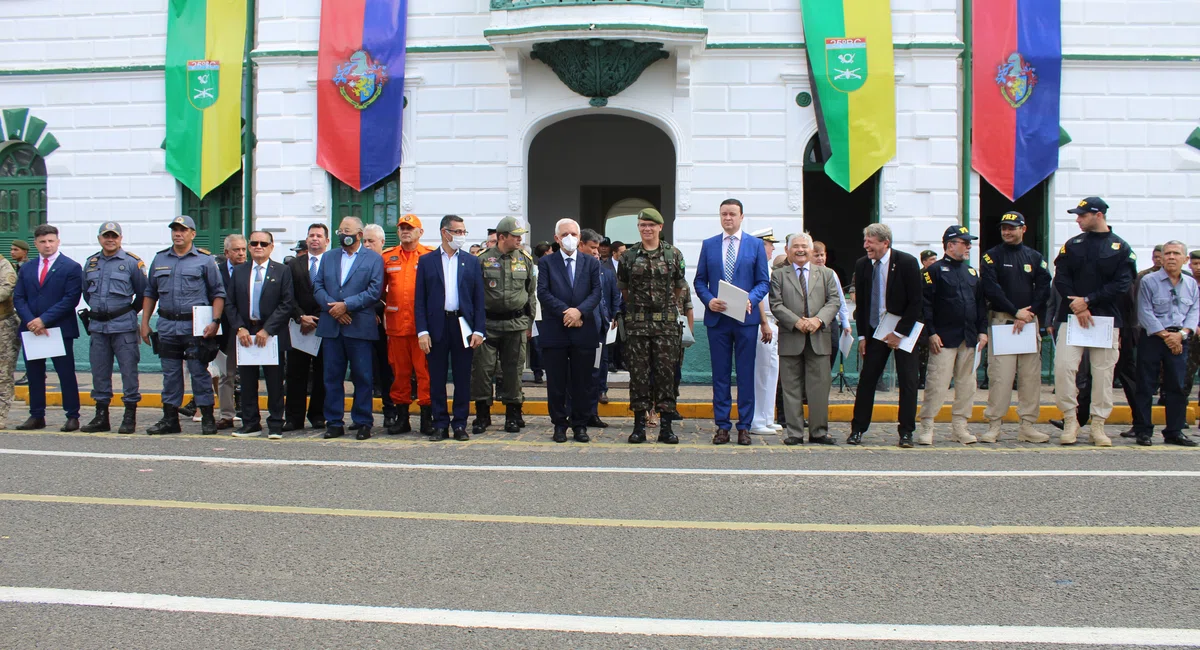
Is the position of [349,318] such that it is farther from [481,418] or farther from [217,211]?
[217,211]

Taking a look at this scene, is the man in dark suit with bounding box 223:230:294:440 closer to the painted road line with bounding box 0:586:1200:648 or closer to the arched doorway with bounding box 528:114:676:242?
the painted road line with bounding box 0:586:1200:648

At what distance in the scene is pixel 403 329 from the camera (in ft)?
32.9

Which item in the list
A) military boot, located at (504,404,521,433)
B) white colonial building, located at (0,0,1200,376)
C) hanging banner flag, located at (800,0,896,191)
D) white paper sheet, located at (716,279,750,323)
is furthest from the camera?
white colonial building, located at (0,0,1200,376)

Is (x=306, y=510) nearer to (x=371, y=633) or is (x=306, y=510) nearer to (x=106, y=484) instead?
(x=106, y=484)

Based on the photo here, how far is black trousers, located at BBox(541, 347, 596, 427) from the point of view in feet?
31.6

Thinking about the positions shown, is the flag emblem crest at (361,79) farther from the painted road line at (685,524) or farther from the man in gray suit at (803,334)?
the painted road line at (685,524)

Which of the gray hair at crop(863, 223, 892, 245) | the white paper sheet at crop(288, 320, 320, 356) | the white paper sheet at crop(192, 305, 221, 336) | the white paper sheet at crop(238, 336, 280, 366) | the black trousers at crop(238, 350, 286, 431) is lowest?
the black trousers at crop(238, 350, 286, 431)

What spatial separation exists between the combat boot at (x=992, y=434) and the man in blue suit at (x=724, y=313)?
214 centimetres

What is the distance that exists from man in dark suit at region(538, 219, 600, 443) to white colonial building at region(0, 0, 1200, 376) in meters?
5.74

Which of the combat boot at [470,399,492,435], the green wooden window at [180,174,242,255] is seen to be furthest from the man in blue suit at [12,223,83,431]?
the green wooden window at [180,174,242,255]

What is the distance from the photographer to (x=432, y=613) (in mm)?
4383

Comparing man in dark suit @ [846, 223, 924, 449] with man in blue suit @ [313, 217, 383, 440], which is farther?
man in blue suit @ [313, 217, 383, 440]

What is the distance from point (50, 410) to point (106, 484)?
19.9 feet

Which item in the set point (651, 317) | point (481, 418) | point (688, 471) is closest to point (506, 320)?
point (481, 418)
